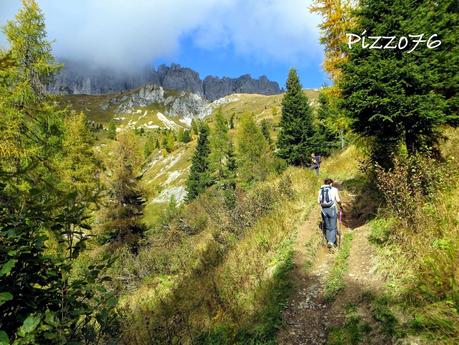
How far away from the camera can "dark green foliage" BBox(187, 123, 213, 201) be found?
52.6m

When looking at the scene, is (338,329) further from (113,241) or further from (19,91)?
(113,241)

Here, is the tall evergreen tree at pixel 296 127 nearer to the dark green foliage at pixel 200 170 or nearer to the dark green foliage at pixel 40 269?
the dark green foliage at pixel 200 170

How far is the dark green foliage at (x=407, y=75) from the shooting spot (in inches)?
325

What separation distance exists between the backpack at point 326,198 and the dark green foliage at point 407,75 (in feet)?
7.49

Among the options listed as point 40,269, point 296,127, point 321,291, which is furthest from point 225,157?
point 40,269

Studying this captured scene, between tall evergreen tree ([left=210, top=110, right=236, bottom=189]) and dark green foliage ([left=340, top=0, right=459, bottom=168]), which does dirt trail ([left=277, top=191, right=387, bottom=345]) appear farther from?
tall evergreen tree ([left=210, top=110, right=236, bottom=189])

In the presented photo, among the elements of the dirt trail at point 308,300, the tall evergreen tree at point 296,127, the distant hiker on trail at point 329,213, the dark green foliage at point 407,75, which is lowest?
the dirt trail at point 308,300

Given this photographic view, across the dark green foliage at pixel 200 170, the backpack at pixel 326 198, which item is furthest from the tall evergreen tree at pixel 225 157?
the backpack at pixel 326 198

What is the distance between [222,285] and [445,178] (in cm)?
589

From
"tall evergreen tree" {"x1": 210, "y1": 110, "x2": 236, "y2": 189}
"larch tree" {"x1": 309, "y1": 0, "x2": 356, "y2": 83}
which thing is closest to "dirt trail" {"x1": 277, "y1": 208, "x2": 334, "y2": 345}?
"larch tree" {"x1": 309, "y1": 0, "x2": 356, "y2": 83}

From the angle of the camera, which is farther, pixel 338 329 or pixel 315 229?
pixel 315 229

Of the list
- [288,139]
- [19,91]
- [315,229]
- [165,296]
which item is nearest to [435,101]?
[315,229]

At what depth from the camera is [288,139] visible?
36094mm

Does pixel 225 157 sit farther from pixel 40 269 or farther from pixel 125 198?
pixel 40 269
